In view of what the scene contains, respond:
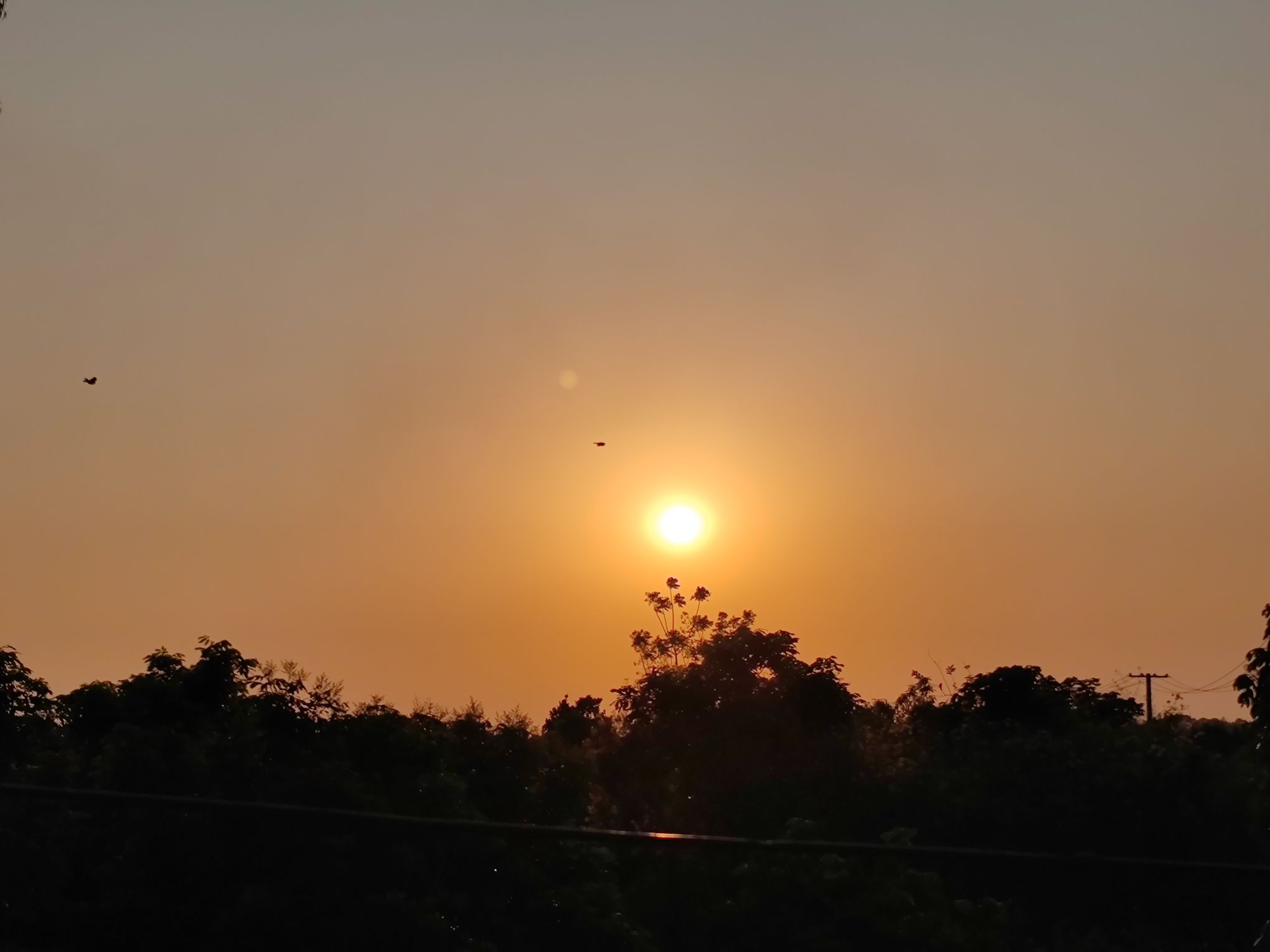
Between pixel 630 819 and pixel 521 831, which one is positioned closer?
pixel 521 831

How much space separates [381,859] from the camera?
2514 centimetres

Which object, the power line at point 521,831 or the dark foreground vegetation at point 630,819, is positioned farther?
the dark foreground vegetation at point 630,819

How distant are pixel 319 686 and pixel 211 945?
9.18m

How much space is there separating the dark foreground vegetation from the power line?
47.4 ft

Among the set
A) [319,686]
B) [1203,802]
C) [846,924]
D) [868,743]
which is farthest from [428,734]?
[1203,802]

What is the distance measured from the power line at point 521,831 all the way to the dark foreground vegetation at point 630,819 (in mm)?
14434

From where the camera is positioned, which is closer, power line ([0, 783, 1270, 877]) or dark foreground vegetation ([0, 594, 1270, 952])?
power line ([0, 783, 1270, 877])

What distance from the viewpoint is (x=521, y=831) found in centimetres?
434

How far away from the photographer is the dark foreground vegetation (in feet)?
78.7

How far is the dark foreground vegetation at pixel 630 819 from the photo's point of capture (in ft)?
78.7

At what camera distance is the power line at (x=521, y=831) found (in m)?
4.14

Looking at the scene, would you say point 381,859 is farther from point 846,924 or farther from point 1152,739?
point 1152,739

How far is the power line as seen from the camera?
4.14 m

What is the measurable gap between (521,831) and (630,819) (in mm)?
39286
